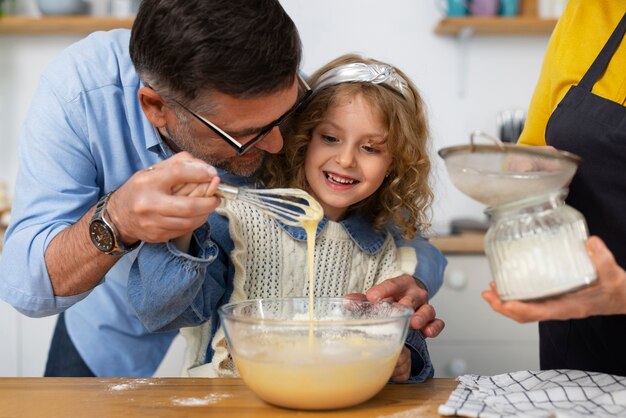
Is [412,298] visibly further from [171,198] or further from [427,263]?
[171,198]

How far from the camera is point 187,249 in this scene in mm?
1292

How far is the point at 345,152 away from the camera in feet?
5.18

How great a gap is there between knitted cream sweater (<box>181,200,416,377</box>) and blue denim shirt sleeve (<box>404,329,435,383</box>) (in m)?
0.35

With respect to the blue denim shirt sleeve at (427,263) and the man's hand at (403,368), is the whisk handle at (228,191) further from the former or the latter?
the blue denim shirt sleeve at (427,263)

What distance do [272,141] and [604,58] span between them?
0.63 metres

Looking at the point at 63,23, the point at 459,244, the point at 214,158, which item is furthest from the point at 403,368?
the point at 63,23

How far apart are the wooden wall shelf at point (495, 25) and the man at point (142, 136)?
1415mm

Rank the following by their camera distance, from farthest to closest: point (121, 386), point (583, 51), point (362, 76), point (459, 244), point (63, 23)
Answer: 1. point (63, 23)
2. point (459, 244)
3. point (362, 76)
4. point (583, 51)
5. point (121, 386)

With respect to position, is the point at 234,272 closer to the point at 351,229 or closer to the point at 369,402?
the point at 351,229

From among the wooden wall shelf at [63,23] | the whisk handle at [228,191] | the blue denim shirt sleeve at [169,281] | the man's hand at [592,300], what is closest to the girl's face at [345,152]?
the blue denim shirt sleeve at [169,281]

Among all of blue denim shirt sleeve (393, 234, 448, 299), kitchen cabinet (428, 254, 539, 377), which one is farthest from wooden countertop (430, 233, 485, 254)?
blue denim shirt sleeve (393, 234, 448, 299)

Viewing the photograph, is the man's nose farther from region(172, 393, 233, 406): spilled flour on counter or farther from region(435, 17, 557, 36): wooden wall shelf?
region(435, 17, 557, 36): wooden wall shelf

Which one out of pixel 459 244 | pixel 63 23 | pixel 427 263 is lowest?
pixel 459 244

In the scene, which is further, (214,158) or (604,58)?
(214,158)
